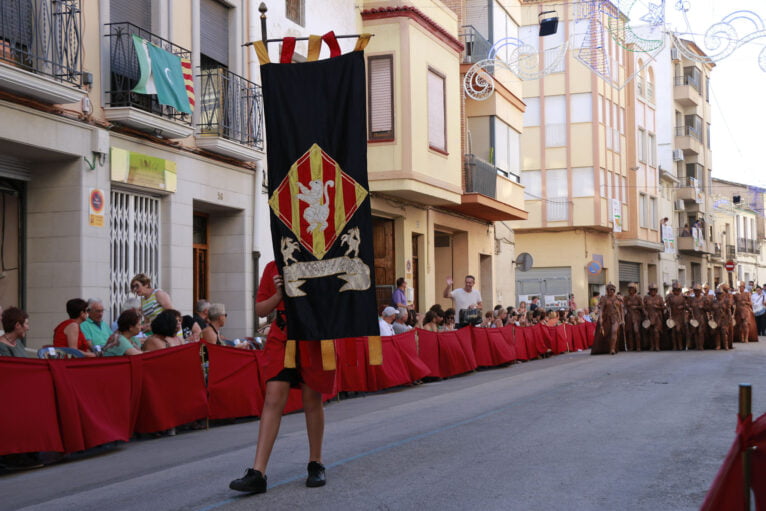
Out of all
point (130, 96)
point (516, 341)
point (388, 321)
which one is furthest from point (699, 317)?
point (130, 96)

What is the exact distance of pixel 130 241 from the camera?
1583cm

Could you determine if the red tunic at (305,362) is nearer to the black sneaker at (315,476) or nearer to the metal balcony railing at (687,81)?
the black sneaker at (315,476)

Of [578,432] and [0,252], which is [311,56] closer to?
[578,432]

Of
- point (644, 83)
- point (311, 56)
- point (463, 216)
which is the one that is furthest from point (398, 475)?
point (644, 83)

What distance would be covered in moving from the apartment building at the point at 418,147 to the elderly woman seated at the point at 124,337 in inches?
472

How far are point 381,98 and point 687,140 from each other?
136ft

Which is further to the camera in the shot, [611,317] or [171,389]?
[611,317]

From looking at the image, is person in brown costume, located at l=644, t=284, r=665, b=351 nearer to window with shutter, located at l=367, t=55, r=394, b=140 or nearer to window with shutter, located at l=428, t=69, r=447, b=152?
window with shutter, located at l=428, t=69, r=447, b=152

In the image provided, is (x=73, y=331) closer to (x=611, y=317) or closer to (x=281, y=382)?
(x=281, y=382)

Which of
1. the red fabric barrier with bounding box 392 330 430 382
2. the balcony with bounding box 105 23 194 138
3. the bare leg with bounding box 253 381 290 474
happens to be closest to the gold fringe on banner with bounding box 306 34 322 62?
the bare leg with bounding box 253 381 290 474

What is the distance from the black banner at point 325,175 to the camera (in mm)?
6789

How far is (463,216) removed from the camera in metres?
29.3

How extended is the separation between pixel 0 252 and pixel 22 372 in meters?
6.18

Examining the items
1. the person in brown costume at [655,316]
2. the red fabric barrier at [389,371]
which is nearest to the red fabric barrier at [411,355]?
the red fabric barrier at [389,371]
